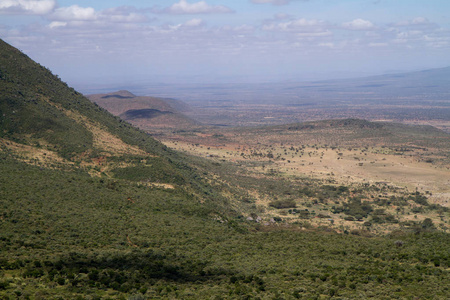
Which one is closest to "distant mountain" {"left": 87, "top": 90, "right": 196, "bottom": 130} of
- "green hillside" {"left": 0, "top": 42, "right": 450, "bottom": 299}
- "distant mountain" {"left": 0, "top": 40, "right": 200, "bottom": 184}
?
"distant mountain" {"left": 0, "top": 40, "right": 200, "bottom": 184}

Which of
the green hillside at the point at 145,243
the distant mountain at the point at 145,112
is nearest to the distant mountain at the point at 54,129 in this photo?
the green hillside at the point at 145,243

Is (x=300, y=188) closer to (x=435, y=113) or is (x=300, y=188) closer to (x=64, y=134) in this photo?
(x=64, y=134)

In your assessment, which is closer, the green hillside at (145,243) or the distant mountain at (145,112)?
the green hillside at (145,243)

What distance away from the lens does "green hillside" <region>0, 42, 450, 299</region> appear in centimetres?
1644

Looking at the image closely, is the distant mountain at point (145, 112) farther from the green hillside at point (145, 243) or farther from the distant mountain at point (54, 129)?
the green hillside at point (145, 243)

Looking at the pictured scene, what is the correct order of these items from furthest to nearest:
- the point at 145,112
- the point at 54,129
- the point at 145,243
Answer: the point at 145,112
the point at 54,129
the point at 145,243

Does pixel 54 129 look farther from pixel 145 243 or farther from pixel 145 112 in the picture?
pixel 145 112

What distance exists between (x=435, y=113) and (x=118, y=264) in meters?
214

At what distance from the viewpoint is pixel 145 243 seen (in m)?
24.3

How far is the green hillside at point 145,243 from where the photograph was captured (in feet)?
53.9

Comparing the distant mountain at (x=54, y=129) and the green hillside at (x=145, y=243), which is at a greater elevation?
the distant mountain at (x=54, y=129)

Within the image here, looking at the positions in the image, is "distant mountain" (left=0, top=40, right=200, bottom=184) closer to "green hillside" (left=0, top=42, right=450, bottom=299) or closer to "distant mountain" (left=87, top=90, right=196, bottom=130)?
"green hillside" (left=0, top=42, right=450, bottom=299)

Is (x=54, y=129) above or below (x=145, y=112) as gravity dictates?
below

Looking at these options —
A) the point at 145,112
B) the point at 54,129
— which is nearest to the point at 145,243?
the point at 54,129
